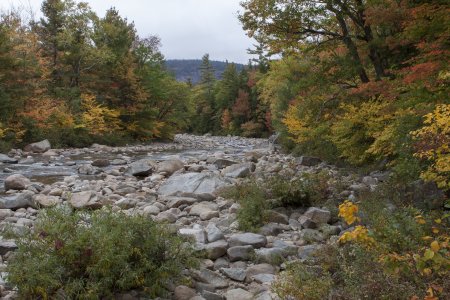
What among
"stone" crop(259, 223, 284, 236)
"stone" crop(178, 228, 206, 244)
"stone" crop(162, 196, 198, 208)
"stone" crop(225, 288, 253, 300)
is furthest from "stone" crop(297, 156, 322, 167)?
"stone" crop(225, 288, 253, 300)

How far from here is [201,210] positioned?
8078 mm

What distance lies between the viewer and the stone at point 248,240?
19.6 feet

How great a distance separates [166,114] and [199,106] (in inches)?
908

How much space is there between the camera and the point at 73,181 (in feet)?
36.7

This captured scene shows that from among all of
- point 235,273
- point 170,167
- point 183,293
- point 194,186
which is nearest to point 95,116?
point 170,167

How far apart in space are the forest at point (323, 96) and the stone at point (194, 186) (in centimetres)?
338

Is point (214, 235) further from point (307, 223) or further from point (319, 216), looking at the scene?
point (319, 216)

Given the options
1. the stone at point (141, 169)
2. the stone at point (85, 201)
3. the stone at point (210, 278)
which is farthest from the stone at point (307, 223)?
the stone at point (141, 169)

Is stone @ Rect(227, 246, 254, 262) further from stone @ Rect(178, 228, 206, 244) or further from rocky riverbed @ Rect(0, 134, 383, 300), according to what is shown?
stone @ Rect(178, 228, 206, 244)

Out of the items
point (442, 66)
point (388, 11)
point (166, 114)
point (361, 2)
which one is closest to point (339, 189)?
point (442, 66)

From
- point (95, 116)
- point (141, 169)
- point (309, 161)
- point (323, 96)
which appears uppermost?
point (323, 96)

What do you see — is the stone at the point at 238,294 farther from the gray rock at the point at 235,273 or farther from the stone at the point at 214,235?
the stone at the point at 214,235

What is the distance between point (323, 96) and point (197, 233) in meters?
6.70

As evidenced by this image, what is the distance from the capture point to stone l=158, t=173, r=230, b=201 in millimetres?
9414
